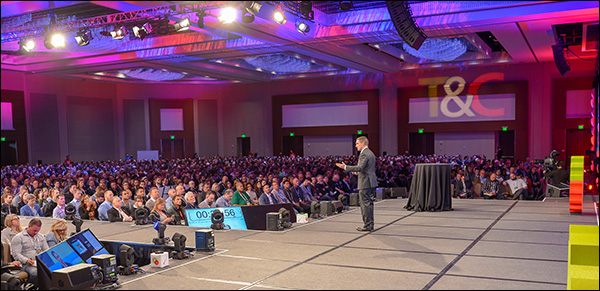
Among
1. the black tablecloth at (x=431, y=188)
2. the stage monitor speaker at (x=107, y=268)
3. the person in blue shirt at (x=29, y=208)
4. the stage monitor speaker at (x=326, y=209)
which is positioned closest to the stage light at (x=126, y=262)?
the stage monitor speaker at (x=107, y=268)

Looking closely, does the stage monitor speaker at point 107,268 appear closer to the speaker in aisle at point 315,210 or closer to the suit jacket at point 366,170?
the suit jacket at point 366,170

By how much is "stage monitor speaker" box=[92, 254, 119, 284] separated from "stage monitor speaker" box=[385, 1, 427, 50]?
26.0ft

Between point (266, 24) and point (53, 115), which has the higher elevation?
point (266, 24)

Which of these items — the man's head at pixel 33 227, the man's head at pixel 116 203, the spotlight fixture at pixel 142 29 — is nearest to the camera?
→ the man's head at pixel 33 227

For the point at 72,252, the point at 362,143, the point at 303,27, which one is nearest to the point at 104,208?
the point at 72,252

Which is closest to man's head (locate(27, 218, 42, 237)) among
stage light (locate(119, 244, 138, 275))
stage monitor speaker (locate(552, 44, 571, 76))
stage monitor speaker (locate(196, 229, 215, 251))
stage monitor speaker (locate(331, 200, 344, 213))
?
stage light (locate(119, 244, 138, 275))

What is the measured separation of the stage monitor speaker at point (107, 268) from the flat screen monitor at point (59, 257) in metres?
0.87

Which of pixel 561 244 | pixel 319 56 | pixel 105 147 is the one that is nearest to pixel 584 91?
pixel 319 56

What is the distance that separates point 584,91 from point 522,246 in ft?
71.7

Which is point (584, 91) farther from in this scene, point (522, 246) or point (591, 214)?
point (522, 246)

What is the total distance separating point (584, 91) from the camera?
24516 millimetres

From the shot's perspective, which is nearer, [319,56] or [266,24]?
[266,24]

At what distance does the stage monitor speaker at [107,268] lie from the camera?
5.31 metres

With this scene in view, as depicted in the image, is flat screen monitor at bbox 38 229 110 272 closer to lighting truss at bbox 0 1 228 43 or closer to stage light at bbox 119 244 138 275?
stage light at bbox 119 244 138 275
